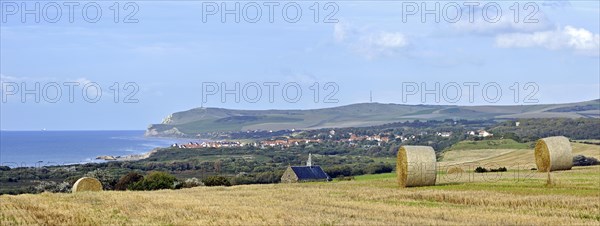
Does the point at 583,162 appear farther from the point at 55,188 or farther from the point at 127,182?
the point at 55,188

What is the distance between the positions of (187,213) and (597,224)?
9.44 m

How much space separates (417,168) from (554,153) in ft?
30.2

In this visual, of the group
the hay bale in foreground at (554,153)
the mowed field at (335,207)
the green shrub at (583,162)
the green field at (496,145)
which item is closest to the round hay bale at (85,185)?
the mowed field at (335,207)

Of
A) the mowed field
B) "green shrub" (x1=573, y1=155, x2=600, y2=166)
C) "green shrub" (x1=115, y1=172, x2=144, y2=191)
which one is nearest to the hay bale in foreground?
the mowed field

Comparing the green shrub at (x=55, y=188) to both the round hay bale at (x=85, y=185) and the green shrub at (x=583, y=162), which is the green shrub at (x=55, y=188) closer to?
the round hay bale at (x=85, y=185)

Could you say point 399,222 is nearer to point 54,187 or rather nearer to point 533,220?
point 533,220

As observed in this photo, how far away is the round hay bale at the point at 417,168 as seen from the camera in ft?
105

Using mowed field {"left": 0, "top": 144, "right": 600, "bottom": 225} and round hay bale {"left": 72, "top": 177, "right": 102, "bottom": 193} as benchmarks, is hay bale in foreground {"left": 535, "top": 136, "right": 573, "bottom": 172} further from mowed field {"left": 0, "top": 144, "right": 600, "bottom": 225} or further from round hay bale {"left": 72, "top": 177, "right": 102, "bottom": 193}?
round hay bale {"left": 72, "top": 177, "right": 102, "bottom": 193}

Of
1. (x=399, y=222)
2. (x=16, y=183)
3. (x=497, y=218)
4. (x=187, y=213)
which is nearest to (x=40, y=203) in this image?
(x=187, y=213)

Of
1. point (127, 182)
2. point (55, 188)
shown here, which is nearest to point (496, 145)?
point (127, 182)

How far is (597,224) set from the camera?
17328 millimetres

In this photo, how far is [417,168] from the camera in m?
31.9

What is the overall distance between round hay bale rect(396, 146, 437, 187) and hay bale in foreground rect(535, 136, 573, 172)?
8064 mm

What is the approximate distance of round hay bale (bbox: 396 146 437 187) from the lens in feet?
105
